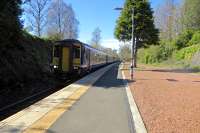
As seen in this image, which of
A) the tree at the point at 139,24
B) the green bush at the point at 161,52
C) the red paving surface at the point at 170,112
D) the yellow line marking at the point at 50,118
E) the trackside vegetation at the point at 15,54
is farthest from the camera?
the green bush at the point at 161,52

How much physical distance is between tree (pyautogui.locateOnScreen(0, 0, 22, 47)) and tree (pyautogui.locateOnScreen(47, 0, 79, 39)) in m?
32.1

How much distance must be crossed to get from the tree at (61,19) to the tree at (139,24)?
1254 centimetres

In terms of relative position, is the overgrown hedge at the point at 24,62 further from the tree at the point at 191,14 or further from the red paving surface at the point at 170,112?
the tree at the point at 191,14

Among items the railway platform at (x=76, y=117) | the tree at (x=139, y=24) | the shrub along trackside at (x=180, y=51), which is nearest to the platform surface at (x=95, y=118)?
the railway platform at (x=76, y=117)

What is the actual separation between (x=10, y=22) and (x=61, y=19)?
40.7 metres

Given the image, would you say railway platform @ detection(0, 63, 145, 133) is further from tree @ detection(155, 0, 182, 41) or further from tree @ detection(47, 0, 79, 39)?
tree @ detection(155, 0, 182, 41)

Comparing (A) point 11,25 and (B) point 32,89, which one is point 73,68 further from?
(A) point 11,25

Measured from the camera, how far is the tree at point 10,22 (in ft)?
64.2

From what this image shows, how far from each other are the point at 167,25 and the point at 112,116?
234 ft

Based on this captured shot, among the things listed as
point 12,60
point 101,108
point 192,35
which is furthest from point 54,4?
point 101,108

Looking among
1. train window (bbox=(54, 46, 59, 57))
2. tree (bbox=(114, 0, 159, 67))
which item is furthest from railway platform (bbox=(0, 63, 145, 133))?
tree (bbox=(114, 0, 159, 67))

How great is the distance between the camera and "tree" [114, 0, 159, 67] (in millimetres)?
44312

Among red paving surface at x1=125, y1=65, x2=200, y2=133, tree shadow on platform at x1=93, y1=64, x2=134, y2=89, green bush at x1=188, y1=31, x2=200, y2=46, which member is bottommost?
red paving surface at x1=125, y1=65, x2=200, y2=133

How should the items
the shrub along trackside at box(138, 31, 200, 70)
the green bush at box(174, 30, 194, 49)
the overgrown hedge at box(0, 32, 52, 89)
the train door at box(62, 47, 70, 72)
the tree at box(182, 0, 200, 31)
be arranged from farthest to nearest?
the tree at box(182, 0, 200, 31) → the green bush at box(174, 30, 194, 49) → the shrub along trackside at box(138, 31, 200, 70) → the train door at box(62, 47, 70, 72) → the overgrown hedge at box(0, 32, 52, 89)
